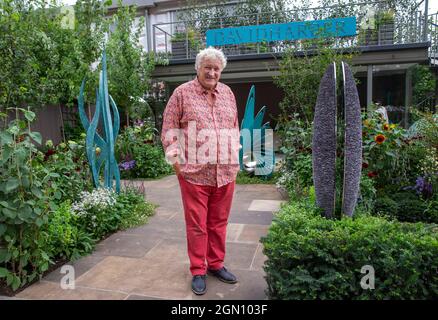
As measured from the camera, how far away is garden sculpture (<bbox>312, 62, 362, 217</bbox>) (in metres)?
2.49

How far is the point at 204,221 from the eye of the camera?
243cm

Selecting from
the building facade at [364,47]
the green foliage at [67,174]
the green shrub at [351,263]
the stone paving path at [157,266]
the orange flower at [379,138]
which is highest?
the building facade at [364,47]

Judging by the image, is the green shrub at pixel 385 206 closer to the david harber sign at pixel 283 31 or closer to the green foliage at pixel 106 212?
the green foliage at pixel 106 212

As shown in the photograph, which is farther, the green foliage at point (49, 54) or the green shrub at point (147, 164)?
the green shrub at point (147, 164)

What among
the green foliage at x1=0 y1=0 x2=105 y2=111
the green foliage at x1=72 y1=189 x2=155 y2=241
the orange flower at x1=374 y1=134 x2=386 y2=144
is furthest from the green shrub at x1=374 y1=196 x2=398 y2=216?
the green foliage at x1=0 y1=0 x2=105 y2=111

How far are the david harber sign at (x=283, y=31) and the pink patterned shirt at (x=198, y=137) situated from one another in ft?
23.7

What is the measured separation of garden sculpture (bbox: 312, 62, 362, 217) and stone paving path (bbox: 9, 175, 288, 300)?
79cm

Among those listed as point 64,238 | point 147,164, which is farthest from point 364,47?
point 64,238

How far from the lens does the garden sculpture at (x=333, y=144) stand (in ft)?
8.18

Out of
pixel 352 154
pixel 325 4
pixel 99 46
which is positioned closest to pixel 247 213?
pixel 352 154

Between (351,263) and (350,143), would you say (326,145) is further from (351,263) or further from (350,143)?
(351,263)

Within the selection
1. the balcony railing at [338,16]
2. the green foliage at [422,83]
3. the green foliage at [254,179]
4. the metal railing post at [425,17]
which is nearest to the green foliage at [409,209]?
the green foliage at [254,179]

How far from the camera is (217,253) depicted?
2.56m

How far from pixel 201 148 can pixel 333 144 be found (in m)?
0.96
